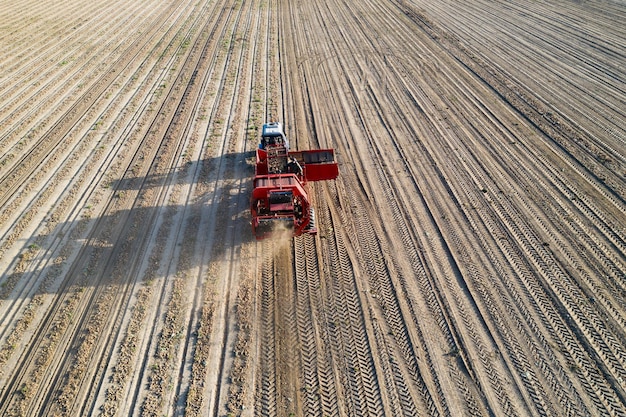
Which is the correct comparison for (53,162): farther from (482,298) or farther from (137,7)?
(137,7)

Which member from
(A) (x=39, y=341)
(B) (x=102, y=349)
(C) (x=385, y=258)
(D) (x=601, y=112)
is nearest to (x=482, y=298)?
(C) (x=385, y=258)

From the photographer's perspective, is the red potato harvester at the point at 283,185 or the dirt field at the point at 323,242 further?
the red potato harvester at the point at 283,185

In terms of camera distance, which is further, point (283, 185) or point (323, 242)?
point (323, 242)

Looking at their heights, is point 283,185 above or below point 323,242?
above

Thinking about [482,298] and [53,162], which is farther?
[53,162]

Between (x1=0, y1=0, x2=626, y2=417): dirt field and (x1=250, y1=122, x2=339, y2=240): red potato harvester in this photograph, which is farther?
(x1=250, y1=122, x2=339, y2=240): red potato harvester
